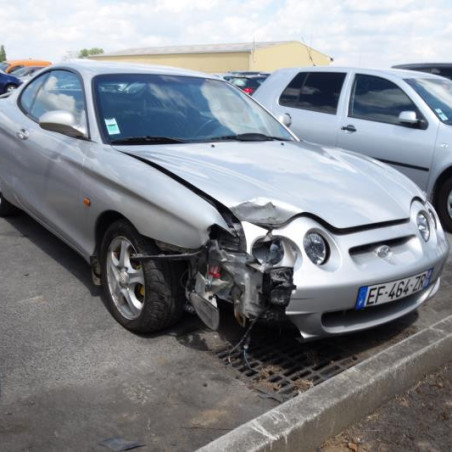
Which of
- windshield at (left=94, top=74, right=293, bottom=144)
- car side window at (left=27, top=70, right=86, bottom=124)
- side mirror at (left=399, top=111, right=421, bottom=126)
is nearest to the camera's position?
windshield at (left=94, top=74, right=293, bottom=144)

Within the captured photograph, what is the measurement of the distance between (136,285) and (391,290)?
58.3 inches

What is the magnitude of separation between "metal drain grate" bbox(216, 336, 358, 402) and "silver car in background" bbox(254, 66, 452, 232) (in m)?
3.29

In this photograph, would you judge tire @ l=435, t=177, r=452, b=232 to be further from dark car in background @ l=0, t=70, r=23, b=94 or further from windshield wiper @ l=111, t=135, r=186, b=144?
dark car in background @ l=0, t=70, r=23, b=94

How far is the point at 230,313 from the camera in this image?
12.1 feet

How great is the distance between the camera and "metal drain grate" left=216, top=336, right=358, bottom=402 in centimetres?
296

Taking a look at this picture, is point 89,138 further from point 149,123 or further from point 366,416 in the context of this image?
point 366,416

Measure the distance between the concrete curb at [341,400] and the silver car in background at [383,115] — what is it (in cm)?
307

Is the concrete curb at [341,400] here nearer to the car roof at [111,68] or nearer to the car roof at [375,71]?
the car roof at [111,68]

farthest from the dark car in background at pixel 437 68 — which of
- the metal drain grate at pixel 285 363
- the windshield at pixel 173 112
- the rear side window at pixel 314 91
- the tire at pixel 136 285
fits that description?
the tire at pixel 136 285

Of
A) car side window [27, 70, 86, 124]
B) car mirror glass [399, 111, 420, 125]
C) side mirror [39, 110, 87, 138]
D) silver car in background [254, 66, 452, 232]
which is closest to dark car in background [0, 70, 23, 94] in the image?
silver car in background [254, 66, 452, 232]

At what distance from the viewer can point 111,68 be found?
4273 millimetres

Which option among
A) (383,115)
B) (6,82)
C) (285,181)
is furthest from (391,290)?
(6,82)

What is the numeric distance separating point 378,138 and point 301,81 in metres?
1.52

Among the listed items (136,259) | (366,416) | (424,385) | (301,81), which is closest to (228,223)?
(136,259)
